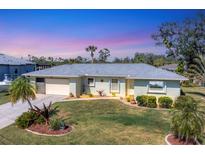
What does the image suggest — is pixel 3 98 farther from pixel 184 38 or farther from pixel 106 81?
pixel 184 38

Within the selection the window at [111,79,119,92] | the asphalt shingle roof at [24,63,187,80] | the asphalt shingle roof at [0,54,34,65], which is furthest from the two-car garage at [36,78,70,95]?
the asphalt shingle roof at [0,54,34,65]

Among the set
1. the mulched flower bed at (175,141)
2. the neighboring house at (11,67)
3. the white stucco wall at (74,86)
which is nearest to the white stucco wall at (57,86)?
the white stucco wall at (74,86)

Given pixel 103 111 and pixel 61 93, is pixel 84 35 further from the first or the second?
pixel 103 111

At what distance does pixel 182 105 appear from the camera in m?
9.50

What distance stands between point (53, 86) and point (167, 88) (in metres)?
10.2

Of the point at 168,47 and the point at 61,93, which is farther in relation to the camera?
the point at 168,47

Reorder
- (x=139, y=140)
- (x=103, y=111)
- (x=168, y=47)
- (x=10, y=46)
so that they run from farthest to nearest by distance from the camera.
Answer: (x=168, y=47) < (x=10, y=46) < (x=103, y=111) < (x=139, y=140)

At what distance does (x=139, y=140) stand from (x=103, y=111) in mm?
5293

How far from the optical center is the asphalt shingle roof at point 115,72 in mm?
17953

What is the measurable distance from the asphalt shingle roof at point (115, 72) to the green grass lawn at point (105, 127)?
3.30m

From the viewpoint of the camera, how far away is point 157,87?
58.2 ft

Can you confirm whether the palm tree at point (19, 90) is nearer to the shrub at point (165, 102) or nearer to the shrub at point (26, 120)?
the shrub at point (26, 120)
